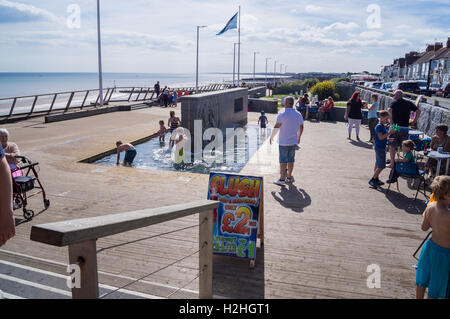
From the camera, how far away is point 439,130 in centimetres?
780

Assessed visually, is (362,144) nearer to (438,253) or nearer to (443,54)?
(438,253)

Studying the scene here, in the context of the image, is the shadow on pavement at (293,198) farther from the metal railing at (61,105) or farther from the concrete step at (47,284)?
the metal railing at (61,105)

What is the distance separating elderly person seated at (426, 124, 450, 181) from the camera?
7.79 m

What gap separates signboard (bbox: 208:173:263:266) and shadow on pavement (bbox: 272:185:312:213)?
1.86m

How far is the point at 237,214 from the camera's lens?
198 inches

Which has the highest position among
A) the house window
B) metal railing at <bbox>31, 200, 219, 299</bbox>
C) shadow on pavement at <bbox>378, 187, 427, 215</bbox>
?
the house window

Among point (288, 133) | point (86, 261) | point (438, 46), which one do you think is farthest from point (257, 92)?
point (438, 46)

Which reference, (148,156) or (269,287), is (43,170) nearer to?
(148,156)

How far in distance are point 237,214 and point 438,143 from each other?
561 centimetres

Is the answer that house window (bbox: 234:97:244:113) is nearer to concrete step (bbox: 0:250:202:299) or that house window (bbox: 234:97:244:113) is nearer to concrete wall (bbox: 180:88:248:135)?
concrete wall (bbox: 180:88:248:135)

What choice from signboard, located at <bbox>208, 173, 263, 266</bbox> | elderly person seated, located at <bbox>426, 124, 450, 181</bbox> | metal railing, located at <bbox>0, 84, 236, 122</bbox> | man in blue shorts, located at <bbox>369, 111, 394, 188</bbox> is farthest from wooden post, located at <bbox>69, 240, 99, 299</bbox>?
metal railing, located at <bbox>0, 84, 236, 122</bbox>

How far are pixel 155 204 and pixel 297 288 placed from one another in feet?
11.5

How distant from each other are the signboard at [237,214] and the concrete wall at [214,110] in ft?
33.0
